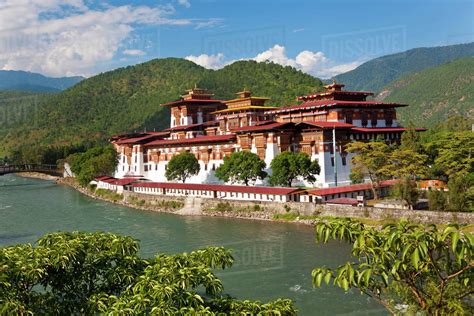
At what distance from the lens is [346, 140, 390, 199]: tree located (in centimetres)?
4647

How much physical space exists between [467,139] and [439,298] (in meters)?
44.2

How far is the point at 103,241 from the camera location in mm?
13914

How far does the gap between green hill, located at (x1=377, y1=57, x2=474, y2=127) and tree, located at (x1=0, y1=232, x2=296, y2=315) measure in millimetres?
131692

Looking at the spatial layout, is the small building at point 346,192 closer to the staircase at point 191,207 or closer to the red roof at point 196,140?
the staircase at point 191,207

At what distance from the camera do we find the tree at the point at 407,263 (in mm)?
7969

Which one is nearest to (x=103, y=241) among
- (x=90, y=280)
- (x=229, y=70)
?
(x=90, y=280)

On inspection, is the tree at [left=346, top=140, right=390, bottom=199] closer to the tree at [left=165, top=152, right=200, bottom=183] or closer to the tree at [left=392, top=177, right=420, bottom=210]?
the tree at [left=392, top=177, right=420, bottom=210]

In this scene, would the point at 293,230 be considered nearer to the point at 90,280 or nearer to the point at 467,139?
the point at 467,139

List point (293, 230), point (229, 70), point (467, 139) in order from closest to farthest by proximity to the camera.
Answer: point (293, 230) → point (467, 139) → point (229, 70)

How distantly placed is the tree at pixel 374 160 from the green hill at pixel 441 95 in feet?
300

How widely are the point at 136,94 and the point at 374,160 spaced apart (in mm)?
139297

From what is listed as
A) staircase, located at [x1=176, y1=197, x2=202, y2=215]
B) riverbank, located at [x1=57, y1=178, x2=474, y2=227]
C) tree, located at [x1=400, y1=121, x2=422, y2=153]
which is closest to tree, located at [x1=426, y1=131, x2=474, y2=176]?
tree, located at [x1=400, y1=121, x2=422, y2=153]

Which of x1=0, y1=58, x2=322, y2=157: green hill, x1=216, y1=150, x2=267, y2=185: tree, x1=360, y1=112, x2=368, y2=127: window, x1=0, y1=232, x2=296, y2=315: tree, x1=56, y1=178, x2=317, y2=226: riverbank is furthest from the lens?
x1=0, y1=58, x2=322, y2=157: green hill

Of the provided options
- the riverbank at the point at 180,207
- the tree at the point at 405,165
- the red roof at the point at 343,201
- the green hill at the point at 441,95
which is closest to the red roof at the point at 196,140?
the riverbank at the point at 180,207
